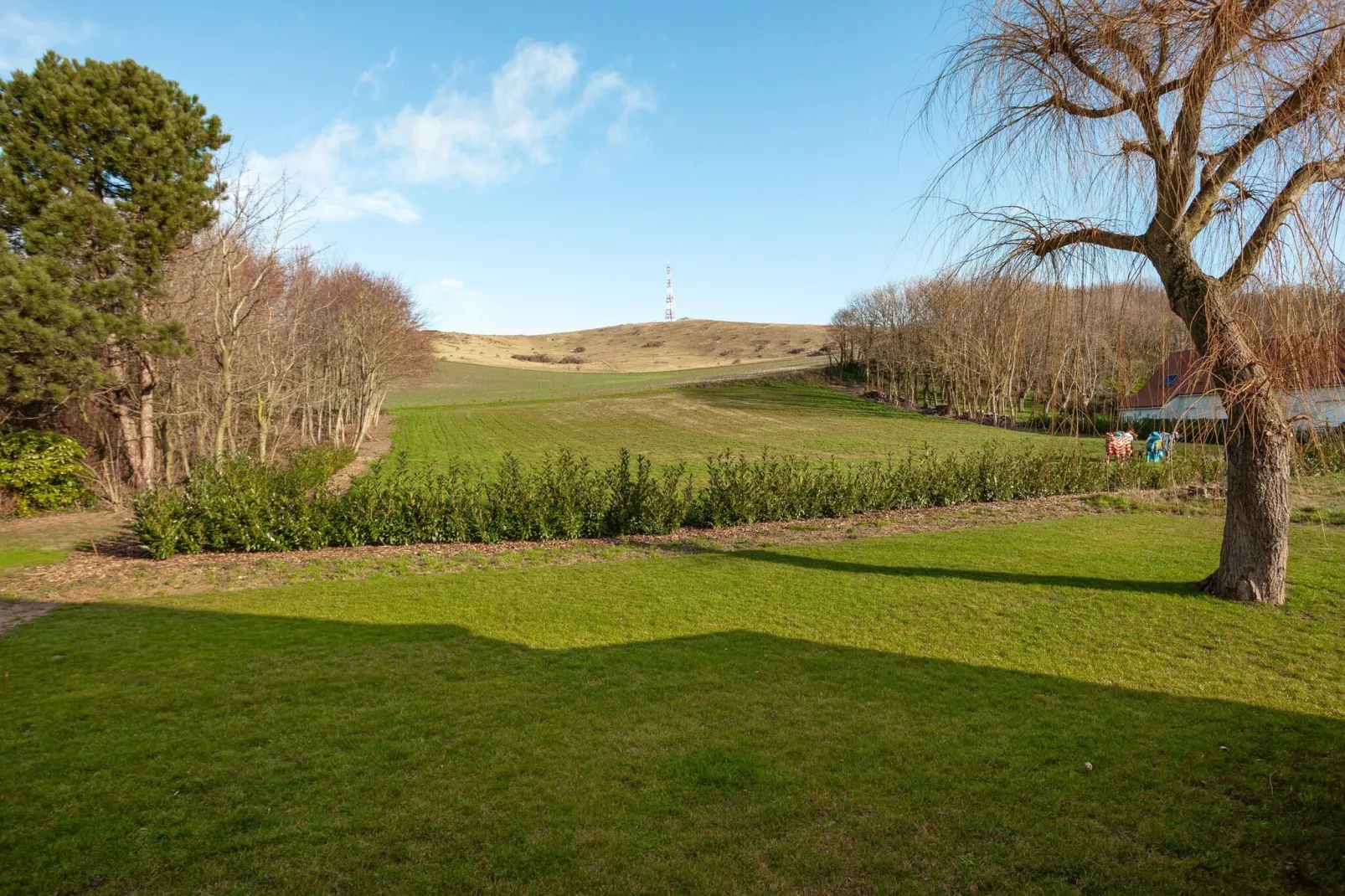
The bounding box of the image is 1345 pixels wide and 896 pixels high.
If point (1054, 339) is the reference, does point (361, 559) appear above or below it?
below

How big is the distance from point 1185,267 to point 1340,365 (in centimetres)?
225

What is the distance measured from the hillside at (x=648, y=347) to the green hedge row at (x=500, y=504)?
202 feet

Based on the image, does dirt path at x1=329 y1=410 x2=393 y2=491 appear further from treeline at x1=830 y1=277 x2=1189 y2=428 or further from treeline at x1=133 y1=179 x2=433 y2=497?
treeline at x1=830 y1=277 x2=1189 y2=428

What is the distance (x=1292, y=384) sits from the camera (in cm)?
487

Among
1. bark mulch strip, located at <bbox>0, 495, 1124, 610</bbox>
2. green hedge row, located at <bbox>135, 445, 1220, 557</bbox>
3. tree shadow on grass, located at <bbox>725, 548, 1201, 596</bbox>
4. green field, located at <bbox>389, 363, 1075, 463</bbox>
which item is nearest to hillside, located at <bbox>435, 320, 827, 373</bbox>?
green field, located at <bbox>389, 363, 1075, 463</bbox>

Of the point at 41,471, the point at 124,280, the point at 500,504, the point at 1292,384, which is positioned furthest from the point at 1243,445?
the point at 41,471

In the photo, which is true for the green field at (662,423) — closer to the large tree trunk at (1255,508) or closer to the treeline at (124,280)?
the treeline at (124,280)

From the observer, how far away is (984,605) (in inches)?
336

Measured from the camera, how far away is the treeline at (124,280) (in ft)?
45.4

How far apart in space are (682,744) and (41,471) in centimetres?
1770

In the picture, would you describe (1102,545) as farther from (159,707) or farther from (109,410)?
(109,410)

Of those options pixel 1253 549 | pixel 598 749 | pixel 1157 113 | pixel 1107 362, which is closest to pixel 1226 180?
pixel 1157 113

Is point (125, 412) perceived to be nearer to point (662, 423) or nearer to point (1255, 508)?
point (1255, 508)

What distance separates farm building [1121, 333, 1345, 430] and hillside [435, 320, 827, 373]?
2760 inches
